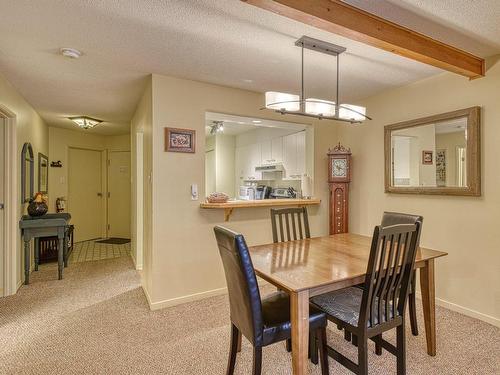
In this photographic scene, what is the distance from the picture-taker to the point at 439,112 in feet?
9.45

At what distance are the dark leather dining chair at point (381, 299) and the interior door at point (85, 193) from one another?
5.57 metres

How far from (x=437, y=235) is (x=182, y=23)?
118 inches

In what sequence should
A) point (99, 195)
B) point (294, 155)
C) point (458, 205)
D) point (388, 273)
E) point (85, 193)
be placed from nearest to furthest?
point (388, 273) → point (458, 205) → point (294, 155) → point (85, 193) → point (99, 195)

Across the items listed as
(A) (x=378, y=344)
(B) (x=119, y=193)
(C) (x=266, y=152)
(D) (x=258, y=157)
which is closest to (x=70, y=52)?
(A) (x=378, y=344)

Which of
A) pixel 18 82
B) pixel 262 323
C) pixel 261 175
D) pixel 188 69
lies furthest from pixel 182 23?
pixel 261 175

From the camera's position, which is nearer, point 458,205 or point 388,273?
point 388,273

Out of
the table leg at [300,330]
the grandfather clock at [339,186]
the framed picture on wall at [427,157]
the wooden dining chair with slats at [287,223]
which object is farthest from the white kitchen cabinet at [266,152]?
the table leg at [300,330]

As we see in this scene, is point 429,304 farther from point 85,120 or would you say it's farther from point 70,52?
point 85,120

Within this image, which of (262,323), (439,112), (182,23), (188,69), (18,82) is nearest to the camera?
(262,323)

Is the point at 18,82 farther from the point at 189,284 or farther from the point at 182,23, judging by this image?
the point at 189,284

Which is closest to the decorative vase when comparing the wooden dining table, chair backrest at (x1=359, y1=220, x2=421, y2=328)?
the wooden dining table

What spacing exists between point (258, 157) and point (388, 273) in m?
4.03

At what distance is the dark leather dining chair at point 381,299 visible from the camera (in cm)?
154

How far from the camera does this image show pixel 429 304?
2051mm
